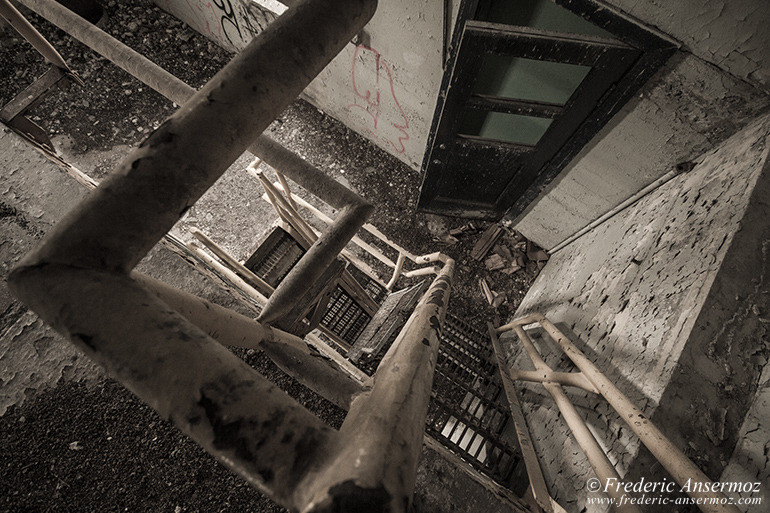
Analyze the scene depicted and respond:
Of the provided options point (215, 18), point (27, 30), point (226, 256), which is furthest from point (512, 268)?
point (215, 18)

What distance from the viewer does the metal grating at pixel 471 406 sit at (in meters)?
2.24

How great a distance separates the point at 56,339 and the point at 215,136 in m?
1.75

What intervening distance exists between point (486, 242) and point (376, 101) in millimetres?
2163

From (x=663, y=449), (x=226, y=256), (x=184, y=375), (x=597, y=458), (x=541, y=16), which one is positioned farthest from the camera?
(x=226, y=256)

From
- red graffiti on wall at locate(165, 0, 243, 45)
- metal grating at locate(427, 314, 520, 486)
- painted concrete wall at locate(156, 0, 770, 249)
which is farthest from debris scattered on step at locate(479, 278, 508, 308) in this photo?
red graffiti on wall at locate(165, 0, 243, 45)

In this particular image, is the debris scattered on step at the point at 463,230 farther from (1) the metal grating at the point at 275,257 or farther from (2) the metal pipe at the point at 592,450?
(2) the metal pipe at the point at 592,450

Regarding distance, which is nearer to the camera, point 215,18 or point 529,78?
point 529,78

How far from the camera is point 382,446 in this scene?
501 mm

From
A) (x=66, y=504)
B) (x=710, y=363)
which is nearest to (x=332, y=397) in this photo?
(x=66, y=504)

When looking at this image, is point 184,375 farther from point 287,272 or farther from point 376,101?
point 376,101

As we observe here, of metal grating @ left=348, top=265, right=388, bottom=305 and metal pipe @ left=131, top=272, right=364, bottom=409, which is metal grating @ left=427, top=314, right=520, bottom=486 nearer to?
metal grating @ left=348, top=265, right=388, bottom=305

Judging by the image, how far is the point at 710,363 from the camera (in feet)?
4.58

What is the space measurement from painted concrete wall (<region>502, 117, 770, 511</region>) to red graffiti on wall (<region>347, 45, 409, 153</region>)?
8.53ft

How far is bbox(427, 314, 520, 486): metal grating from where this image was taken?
7.36 ft
